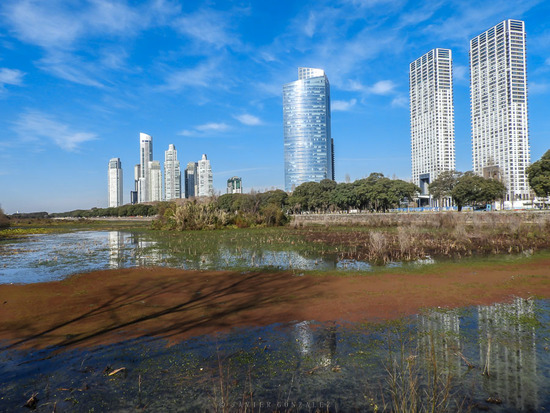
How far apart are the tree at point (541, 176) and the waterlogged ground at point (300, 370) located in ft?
182

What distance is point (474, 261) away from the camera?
1631cm

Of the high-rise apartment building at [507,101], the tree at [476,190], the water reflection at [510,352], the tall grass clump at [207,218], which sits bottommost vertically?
the water reflection at [510,352]

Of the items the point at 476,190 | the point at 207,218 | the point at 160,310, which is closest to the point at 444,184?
the point at 476,190

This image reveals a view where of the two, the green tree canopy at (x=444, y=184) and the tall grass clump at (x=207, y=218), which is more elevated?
the green tree canopy at (x=444, y=184)

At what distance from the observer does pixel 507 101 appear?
17188cm

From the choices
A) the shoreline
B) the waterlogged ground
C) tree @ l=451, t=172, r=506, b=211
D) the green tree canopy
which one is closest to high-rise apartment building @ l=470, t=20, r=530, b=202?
the green tree canopy

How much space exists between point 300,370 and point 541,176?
201ft

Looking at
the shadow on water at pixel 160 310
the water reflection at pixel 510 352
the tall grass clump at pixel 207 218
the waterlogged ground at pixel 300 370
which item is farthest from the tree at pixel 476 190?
the waterlogged ground at pixel 300 370

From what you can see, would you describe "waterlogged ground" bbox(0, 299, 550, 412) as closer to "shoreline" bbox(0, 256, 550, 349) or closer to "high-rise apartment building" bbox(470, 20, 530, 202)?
"shoreline" bbox(0, 256, 550, 349)

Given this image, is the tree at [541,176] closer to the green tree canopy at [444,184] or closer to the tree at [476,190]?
the tree at [476,190]

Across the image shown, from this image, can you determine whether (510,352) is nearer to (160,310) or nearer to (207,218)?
(160,310)

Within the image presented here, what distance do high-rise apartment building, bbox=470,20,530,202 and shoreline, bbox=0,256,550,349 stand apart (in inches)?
7422

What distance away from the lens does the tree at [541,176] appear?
50.4 metres

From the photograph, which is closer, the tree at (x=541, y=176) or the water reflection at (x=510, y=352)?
the water reflection at (x=510, y=352)
